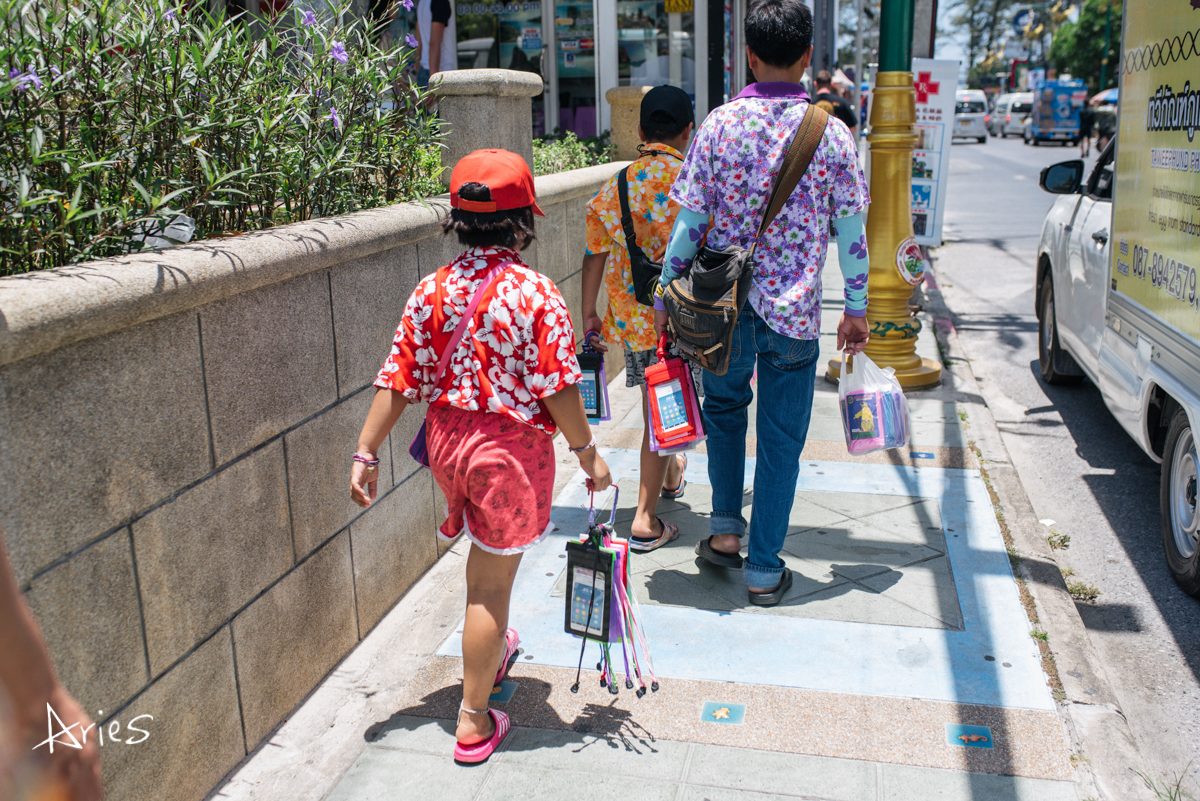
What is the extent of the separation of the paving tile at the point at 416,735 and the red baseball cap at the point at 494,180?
1.56 metres

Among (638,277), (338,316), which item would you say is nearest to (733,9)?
(638,277)

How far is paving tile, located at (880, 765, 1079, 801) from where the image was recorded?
105 inches

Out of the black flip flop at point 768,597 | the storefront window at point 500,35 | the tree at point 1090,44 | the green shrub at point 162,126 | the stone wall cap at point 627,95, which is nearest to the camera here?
the green shrub at point 162,126

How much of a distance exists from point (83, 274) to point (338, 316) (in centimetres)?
113

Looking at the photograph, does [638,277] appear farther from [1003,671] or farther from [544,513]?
[1003,671]

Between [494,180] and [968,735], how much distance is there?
6.86 ft

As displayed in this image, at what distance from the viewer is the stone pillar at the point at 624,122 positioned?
26.0ft

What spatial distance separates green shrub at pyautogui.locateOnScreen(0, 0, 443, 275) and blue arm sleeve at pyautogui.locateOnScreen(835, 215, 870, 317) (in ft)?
4.26

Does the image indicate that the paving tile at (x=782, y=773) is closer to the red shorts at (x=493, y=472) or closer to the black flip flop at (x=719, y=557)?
the red shorts at (x=493, y=472)

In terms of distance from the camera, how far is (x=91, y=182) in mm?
2605

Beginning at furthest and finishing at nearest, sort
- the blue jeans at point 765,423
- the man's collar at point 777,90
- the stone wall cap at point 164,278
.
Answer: the blue jeans at point 765,423, the man's collar at point 777,90, the stone wall cap at point 164,278

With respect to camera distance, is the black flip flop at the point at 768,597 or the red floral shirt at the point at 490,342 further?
the black flip flop at the point at 768,597

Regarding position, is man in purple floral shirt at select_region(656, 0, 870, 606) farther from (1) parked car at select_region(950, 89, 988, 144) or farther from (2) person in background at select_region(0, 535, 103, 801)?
(1) parked car at select_region(950, 89, 988, 144)

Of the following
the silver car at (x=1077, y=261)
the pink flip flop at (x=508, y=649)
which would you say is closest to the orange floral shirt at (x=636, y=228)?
the pink flip flop at (x=508, y=649)
